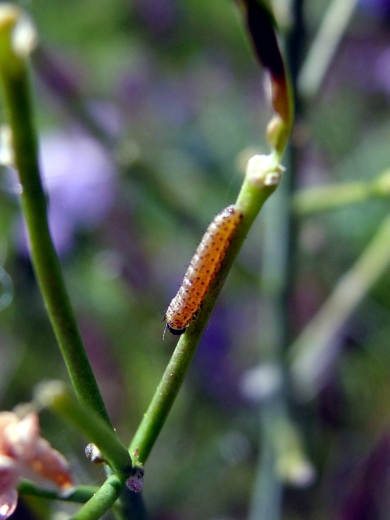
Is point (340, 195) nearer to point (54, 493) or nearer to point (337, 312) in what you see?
point (337, 312)

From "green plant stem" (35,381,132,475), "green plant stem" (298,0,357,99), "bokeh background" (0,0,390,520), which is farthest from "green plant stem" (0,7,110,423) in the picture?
"green plant stem" (298,0,357,99)

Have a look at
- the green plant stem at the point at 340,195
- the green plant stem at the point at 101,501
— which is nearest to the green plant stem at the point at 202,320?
the green plant stem at the point at 101,501

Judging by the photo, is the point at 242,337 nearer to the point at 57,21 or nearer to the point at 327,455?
the point at 327,455

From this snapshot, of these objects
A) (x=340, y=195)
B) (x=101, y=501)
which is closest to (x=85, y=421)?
(x=101, y=501)

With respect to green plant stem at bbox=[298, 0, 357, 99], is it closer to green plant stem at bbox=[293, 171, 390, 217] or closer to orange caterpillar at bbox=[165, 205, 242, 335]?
green plant stem at bbox=[293, 171, 390, 217]

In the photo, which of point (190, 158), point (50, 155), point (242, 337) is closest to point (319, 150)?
point (190, 158)

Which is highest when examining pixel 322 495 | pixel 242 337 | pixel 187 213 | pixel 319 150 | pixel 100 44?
pixel 100 44
